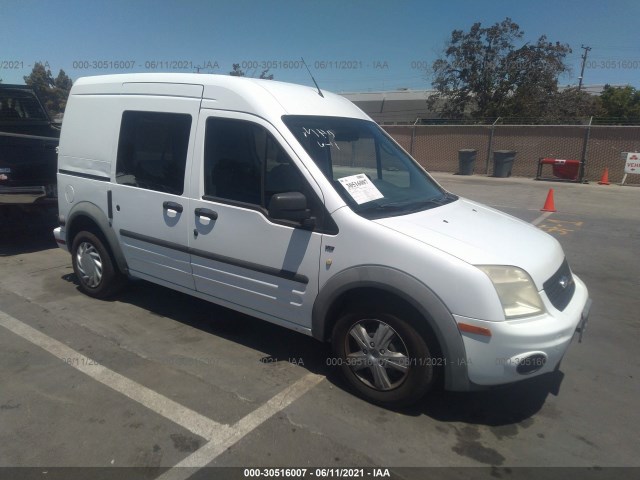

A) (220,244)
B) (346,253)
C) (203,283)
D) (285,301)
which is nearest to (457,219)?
(346,253)

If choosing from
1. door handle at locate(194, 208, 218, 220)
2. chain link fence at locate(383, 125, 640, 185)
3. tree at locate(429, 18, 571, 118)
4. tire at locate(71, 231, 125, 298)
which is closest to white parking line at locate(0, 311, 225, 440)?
tire at locate(71, 231, 125, 298)

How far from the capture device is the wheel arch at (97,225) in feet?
15.6

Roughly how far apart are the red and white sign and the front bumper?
17.0 meters

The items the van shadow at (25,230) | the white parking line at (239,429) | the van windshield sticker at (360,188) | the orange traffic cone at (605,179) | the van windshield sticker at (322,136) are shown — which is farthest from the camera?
the orange traffic cone at (605,179)

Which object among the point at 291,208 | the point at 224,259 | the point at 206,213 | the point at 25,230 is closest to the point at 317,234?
the point at 291,208

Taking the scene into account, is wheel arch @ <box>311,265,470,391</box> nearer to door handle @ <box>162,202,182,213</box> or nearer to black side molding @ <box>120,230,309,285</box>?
black side molding @ <box>120,230,309,285</box>

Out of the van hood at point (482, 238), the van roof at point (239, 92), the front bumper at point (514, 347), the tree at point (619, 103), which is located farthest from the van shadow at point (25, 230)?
the tree at point (619, 103)

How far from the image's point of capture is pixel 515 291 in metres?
2.95

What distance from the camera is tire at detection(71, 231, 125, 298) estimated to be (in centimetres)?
493

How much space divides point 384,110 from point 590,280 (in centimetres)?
4226

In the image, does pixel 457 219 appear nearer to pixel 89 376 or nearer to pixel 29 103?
pixel 89 376

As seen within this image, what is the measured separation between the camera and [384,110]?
4653 centimetres

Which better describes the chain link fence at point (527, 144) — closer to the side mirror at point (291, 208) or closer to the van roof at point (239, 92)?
the van roof at point (239, 92)

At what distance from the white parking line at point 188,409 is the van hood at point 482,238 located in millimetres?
1382
